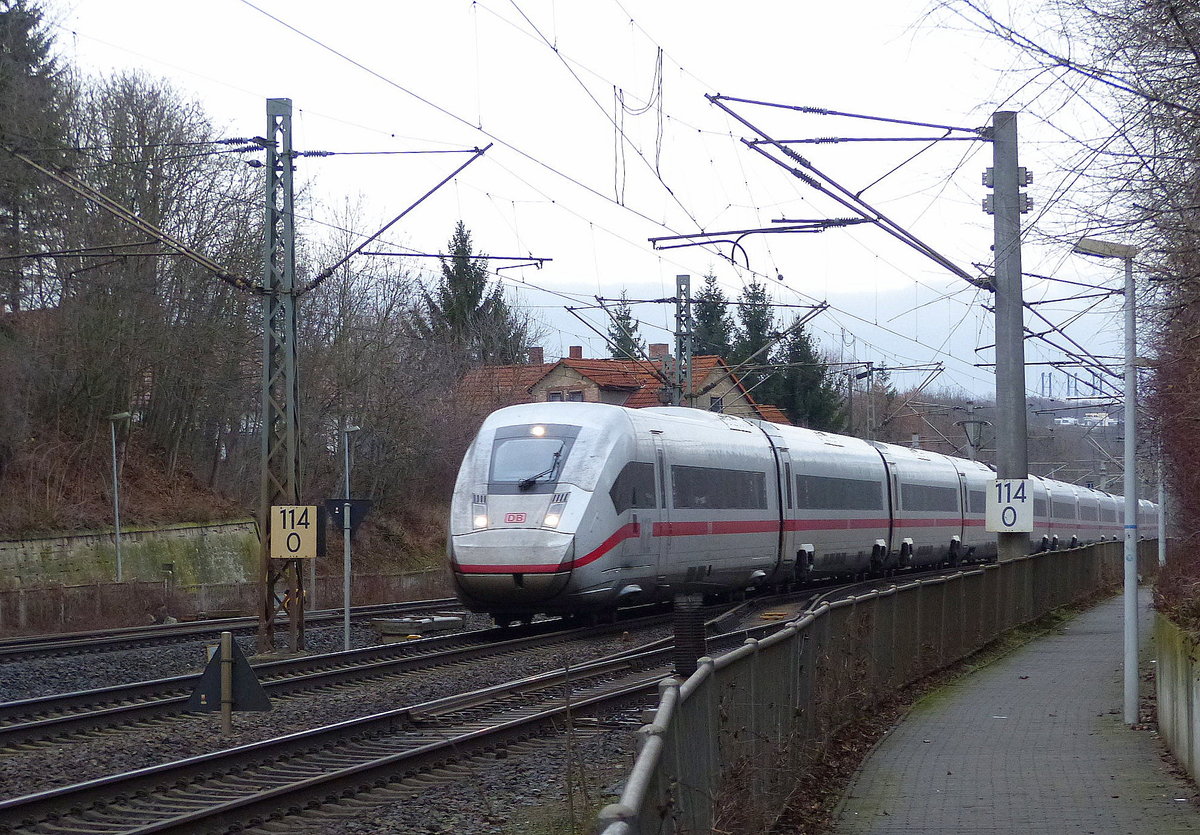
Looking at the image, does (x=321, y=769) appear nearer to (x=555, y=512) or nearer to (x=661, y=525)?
(x=555, y=512)

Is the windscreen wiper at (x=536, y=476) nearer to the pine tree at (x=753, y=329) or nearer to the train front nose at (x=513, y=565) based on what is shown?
the train front nose at (x=513, y=565)

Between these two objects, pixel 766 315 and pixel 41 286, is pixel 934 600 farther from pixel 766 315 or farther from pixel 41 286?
pixel 766 315

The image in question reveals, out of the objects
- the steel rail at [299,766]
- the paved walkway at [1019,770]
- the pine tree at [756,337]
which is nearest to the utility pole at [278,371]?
the steel rail at [299,766]

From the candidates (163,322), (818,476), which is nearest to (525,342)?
(163,322)

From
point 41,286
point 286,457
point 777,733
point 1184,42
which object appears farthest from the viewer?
point 41,286

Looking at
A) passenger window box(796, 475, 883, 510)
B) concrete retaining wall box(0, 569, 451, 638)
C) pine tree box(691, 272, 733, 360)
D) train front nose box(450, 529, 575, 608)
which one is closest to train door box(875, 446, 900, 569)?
passenger window box(796, 475, 883, 510)

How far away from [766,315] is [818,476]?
3856 cm

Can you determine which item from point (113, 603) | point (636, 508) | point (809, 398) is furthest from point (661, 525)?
point (809, 398)

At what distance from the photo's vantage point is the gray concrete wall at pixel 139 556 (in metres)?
32.4

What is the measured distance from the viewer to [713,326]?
7569cm

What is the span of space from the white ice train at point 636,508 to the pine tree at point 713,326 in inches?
1618

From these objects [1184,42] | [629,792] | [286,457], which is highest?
[1184,42]

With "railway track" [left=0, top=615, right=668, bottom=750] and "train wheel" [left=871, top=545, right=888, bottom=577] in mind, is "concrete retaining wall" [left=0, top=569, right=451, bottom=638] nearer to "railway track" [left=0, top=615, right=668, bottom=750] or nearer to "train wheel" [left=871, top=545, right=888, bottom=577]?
"railway track" [left=0, top=615, right=668, bottom=750]

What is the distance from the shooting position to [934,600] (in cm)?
1725
